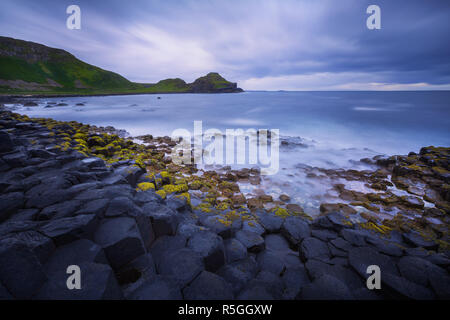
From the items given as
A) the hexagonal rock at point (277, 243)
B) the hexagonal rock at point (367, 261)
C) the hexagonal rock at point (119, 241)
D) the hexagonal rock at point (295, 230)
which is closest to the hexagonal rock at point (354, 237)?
the hexagonal rock at point (367, 261)

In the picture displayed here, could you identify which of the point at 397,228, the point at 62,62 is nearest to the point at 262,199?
the point at 397,228

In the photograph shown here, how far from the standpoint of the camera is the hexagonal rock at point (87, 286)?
6.00 ft

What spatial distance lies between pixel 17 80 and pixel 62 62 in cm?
4402

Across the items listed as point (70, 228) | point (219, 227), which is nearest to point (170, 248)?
point (219, 227)

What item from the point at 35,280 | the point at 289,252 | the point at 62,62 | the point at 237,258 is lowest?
the point at 289,252

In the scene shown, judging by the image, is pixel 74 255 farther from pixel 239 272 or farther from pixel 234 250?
pixel 234 250

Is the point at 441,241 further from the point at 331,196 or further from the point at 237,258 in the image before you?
the point at 237,258

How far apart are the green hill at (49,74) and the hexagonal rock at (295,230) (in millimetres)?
96022

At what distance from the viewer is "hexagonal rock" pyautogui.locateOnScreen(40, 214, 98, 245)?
2.32 metres

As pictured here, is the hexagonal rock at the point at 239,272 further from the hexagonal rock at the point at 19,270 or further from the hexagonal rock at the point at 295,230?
the hexagonal rock at the point at 19,270

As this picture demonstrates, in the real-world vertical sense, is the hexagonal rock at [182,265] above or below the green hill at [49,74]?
below

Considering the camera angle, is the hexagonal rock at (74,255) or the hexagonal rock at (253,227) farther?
the hexagonal rock at (253,227)

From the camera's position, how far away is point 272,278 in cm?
288

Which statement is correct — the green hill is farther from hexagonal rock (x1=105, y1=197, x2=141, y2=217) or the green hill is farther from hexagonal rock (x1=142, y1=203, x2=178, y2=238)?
hexagonal rock (x1=142, y1=203, x2=178, y2=238)
